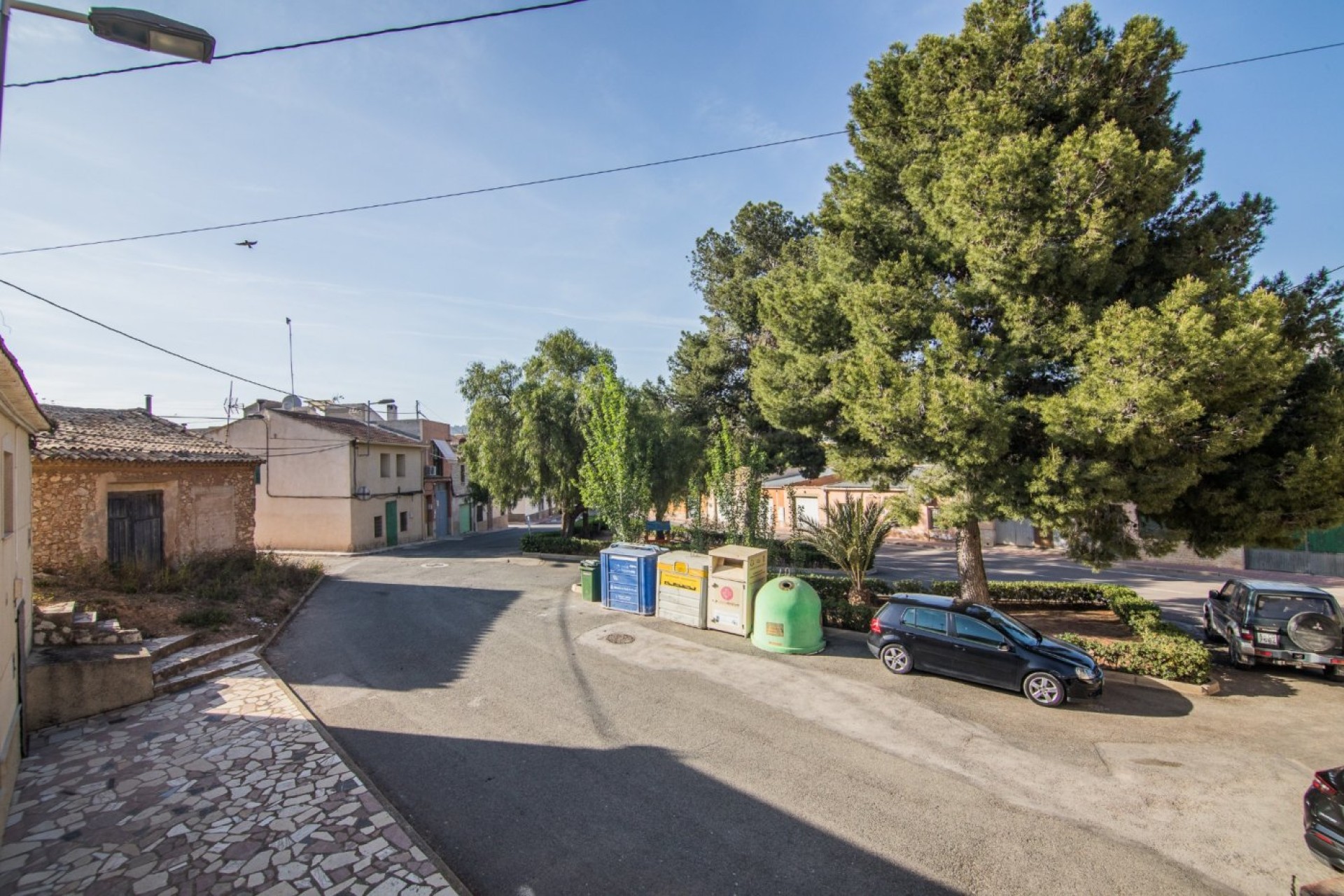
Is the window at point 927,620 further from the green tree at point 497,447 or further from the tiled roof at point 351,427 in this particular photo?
the tiled roof at point 351,427

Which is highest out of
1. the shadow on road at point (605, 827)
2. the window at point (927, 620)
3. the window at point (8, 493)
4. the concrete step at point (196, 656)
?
the window at point (8, 493)

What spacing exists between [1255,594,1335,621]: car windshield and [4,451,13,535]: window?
798 inches

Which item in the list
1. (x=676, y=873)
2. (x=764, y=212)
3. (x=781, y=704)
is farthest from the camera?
(x=764, y=212)

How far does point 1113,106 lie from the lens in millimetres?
11078

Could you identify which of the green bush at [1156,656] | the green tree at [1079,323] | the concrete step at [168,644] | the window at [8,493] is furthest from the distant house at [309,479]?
the green bush at [1156,656]

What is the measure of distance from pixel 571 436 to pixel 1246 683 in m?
21.8

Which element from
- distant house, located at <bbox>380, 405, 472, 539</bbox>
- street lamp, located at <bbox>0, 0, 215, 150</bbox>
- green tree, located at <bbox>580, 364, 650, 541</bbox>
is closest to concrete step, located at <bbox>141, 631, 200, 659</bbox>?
street lamp, located at <bbox>0, 0, 215, 150</bbox>

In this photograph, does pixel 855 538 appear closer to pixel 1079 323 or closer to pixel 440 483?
pixel 1079 323

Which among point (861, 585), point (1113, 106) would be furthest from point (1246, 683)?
point (1113, 106)

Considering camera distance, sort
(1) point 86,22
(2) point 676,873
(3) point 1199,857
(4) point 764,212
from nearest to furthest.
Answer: (1) point 86,22, (2) point 676,873, (3) point 1199,857, (4) point 764,212

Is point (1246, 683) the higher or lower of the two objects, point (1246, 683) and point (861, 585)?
the lower

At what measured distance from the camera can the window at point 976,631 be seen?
395 inches

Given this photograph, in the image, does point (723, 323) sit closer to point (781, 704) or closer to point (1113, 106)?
point (1113, 106)

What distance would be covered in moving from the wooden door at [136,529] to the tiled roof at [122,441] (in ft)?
3.38
